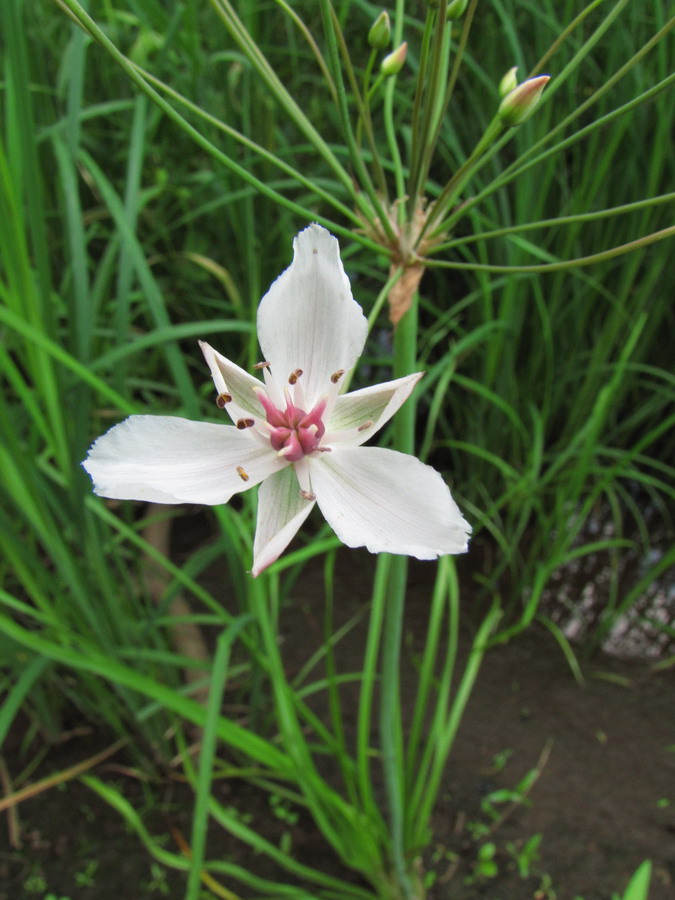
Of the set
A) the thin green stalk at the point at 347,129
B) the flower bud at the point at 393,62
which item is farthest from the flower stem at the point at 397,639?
the flower bud at the point at 393,62

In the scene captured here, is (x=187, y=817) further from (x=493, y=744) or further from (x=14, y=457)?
(x=14, y=457)

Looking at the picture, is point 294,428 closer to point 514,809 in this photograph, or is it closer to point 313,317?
point 313,317

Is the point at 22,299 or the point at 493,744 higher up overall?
the point at 22,299

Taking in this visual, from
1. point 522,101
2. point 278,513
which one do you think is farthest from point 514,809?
point 522,101

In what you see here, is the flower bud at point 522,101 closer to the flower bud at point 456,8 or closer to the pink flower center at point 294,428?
the flower bud at point 456,8

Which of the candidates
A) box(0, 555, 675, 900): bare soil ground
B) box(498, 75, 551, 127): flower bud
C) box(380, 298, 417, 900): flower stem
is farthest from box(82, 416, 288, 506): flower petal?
box(0, 555, 675, 900): bare soil ground

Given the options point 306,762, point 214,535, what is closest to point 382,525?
point 306,762

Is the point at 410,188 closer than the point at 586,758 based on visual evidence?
Yes
